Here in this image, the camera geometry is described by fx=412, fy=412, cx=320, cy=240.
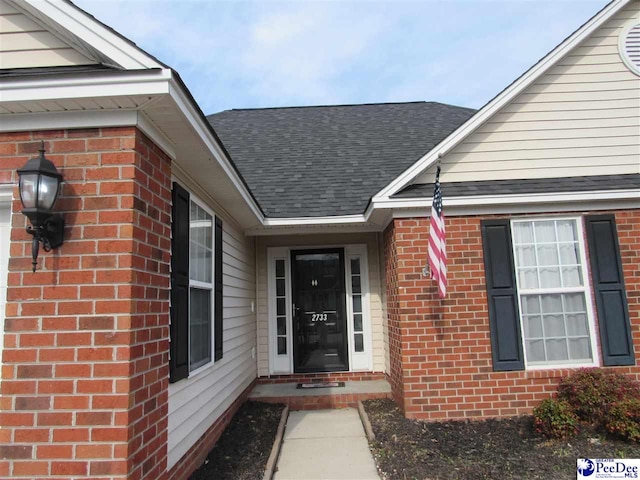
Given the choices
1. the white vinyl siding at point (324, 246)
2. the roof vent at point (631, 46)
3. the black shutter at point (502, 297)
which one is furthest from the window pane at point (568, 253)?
the white vinyl siding at point (324, 246)

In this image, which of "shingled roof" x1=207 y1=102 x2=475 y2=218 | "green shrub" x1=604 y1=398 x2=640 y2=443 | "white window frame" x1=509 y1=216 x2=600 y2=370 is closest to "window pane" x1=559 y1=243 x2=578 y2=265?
"white window frame" x1=509 y1=216 x2=600 y2=370

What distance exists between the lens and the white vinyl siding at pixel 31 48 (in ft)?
9.51

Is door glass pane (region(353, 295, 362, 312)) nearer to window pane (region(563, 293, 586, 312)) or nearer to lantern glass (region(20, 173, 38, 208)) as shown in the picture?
window pane (region(563, 293, 586, 312))

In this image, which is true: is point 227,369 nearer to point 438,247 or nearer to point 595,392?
point 438,247

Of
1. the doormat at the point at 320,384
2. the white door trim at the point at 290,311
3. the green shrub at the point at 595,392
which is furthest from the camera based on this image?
the white door trim at the point at 290,311

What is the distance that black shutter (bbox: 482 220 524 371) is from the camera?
4.92 meters

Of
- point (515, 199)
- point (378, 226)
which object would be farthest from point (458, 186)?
point (378, 226)

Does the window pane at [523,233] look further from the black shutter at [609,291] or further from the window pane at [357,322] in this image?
the window pane at [357,322]

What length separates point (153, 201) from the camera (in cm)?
289

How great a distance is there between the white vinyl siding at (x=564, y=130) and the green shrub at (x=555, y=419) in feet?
8.98

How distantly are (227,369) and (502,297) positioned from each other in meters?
3.50

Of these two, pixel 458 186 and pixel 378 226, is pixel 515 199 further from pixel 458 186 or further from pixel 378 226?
pixel 378 226

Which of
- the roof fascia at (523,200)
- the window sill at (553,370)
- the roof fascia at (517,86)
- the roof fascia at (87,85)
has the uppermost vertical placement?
the roof fascia at (517,86)

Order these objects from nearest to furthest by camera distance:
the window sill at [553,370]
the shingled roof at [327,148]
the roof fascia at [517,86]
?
the window sill at [553,370], the roof fascia at [517,86], the shingled roof at [327,148]
